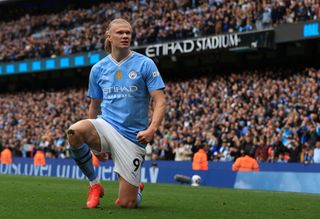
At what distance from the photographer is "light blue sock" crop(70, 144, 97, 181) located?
896 centimetres

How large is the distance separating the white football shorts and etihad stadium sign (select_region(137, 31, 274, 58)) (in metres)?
23.1

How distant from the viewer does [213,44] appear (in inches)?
1326

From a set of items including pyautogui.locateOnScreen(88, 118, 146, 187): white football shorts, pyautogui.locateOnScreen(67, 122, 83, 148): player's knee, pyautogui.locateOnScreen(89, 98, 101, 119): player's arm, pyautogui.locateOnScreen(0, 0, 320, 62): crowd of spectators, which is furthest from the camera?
pyautogui.locateOnScreen(0, 0, 320, 62): crowd of spectators

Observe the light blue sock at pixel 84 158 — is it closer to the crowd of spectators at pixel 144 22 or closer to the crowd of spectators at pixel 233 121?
the crowd of spectators at pixel 233 121

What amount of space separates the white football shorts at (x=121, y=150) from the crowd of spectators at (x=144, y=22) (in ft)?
69.9

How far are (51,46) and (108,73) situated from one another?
3532cm

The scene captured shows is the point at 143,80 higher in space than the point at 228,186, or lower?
higher

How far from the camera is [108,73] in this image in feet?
29.9

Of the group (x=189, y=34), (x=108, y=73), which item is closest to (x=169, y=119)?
(x=189, y=34)

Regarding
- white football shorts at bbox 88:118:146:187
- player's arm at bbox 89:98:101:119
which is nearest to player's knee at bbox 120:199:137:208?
white football shorts at bbox 88:118:146:187

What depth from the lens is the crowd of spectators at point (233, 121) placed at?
82.1 ft

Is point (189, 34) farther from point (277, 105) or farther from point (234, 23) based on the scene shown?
point (277, 105)

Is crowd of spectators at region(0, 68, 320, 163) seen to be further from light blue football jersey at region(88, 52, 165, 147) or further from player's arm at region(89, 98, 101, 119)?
light blue football jersey at region(88, 52, 165, 147)

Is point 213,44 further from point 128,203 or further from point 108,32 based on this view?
point 128,203
